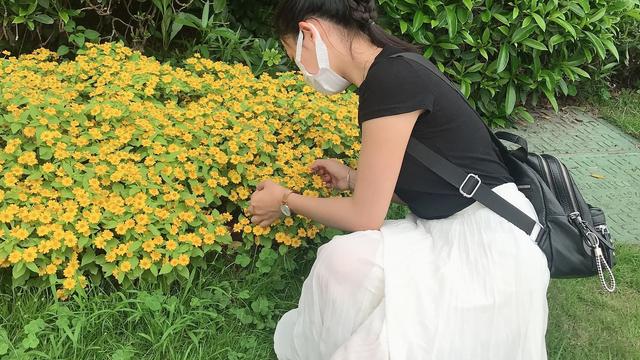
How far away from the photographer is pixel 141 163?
9.39 ft

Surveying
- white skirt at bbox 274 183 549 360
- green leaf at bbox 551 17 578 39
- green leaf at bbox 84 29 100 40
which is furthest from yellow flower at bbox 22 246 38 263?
green leaf at bbox 551 17 578 39

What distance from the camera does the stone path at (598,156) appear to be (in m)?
3.99

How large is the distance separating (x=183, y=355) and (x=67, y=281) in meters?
0.51

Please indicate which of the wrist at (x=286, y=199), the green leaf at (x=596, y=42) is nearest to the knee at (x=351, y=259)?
the wrist at (x=286, y=199)

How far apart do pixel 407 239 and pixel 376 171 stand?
0.27m

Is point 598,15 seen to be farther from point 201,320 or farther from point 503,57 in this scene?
point 201,320

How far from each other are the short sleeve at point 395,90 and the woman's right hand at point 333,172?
A: 0.74 m

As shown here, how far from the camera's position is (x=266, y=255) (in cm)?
279

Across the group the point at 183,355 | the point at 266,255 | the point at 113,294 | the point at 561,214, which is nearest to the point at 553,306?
the point at 561,214

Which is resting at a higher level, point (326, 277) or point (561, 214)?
point (561, 214)

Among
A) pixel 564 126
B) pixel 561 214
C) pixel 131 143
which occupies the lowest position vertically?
pixel 564 126

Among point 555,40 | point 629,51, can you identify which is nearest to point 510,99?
point 555,40

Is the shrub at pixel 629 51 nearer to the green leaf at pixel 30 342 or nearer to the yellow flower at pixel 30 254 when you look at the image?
the yellow flower at pixel 30 254

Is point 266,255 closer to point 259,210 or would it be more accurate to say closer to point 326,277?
point 259,210
